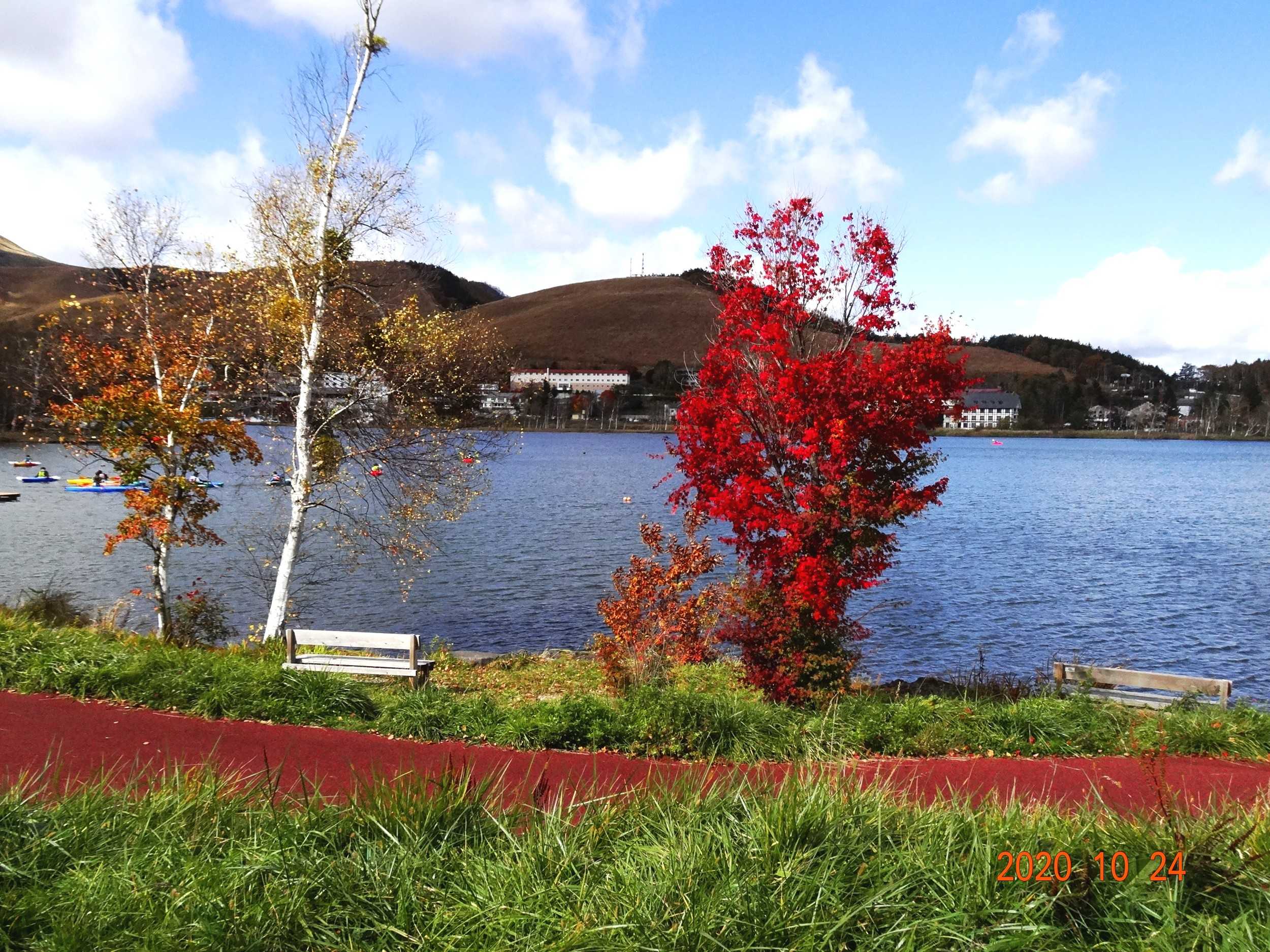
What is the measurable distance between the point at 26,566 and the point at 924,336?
28927 mm

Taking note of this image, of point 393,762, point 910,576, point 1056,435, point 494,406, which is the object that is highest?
point 494,406

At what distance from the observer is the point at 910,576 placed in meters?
30.5

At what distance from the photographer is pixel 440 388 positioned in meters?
16.0

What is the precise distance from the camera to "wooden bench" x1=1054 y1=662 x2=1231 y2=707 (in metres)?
11.6

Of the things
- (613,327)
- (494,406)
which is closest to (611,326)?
(613,327)

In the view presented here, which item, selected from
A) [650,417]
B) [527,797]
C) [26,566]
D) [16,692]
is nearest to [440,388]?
[16,692]

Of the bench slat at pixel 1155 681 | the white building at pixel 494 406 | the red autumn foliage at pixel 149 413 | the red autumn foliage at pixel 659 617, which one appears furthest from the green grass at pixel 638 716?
the white building at pixel 494 406

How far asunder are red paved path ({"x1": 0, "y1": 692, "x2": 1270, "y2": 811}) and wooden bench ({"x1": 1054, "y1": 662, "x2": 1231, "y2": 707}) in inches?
113

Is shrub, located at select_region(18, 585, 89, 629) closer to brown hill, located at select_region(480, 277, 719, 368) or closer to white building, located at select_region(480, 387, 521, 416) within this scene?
white building, located at select_region(480, 387, 521, 416)

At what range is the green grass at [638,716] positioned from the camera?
844 cm

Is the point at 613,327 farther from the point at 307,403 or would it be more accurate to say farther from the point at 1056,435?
the point at 307,403

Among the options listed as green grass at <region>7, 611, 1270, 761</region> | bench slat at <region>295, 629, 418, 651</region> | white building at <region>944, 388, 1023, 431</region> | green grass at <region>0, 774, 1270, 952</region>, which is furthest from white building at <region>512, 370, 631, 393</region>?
green grass at <region>0, 774, 1270, 952</region>

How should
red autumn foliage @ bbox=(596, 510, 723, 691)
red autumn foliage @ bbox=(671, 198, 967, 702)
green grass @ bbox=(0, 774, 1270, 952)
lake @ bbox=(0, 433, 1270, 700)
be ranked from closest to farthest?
green grass @ bbox=(0, 774, 1270, 952)
red autumn foliage @ bbox=(671, 198, 967, 702)
red autumn foliage @ bbox=(596, 510, 723, 691)
lake @ bbox=(0, 433, 1270, 700)

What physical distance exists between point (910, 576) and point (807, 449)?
21121 mm
